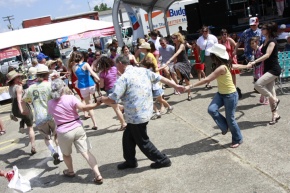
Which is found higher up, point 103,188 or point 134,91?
point 134,91

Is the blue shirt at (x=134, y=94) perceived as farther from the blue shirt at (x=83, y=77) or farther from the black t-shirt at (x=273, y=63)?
the blue shirt at (x=83, y=77)

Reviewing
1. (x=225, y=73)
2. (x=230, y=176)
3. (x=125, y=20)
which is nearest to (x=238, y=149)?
(x=230, y=176)

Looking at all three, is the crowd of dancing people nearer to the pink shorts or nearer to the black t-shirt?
the black t-shirt

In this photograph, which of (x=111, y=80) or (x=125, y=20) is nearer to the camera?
(x=111, y=80)

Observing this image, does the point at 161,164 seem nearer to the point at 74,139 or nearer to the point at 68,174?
the point at 74,139

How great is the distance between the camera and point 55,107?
4.04 m

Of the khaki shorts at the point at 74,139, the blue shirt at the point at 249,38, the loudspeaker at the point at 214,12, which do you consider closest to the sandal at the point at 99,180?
the khaki shorts at the point at 74,139

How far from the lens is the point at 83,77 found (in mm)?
6605

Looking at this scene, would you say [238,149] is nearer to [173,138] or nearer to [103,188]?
[173,138]

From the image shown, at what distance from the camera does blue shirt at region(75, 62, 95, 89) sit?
6.56m

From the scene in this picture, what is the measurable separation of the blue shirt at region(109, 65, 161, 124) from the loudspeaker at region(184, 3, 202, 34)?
48.5 ft

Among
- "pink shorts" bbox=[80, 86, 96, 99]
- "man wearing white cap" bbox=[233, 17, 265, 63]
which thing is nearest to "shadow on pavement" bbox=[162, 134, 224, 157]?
"pink shorts" bbox=[80, 86, 96, 99]

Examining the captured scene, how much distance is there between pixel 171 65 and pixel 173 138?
302 centimetres

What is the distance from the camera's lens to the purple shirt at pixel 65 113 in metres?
4.02
